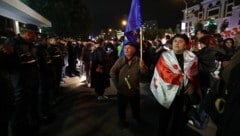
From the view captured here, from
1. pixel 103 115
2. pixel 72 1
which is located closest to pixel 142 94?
pixel 103 115

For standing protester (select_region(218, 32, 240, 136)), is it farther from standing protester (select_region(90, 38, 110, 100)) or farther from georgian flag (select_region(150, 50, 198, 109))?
standing protester (select_region(90, 38, 110, 100))

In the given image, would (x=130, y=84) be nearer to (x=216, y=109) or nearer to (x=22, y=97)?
(x=22, y=97)

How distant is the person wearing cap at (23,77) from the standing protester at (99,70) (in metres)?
3.11

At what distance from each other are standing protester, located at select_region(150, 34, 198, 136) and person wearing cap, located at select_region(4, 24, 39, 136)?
106 inches

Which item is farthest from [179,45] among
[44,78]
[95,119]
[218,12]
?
[218,12]

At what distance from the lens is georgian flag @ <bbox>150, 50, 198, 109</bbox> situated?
425 cm

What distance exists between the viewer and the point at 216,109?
2.26 metres

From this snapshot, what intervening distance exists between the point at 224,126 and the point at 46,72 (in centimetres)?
560

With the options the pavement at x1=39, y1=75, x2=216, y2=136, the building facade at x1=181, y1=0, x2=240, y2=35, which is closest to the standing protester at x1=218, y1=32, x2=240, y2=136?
the pavement at x1=39, y1=75, x2=216, y2=136

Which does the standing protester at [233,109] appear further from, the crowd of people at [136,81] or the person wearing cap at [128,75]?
the person wearing cap at [128,75]

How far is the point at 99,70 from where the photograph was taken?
8688 millimetres

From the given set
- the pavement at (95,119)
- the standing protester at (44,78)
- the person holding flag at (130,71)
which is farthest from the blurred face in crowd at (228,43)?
the standing protester at (44,78)

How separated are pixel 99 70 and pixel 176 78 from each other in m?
4.73

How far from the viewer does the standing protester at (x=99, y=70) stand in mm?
8531
